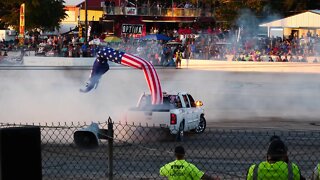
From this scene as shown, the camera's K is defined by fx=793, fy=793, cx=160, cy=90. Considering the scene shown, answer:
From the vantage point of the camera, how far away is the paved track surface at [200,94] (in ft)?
77.8

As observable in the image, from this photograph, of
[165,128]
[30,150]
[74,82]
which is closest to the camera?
[30,150]

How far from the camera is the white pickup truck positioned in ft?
59.4

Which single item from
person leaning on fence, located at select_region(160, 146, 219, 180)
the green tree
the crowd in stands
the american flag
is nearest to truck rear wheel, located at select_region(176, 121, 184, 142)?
the american flag

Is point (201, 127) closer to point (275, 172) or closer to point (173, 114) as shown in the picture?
point (173, 114)

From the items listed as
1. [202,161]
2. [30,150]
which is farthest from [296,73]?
[30,150]

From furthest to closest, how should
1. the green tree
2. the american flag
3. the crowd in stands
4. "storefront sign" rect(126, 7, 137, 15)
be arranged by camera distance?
"storefront sign" rect(126, 7, 137, 15) < the green tree < the crowd in stands < the american flag

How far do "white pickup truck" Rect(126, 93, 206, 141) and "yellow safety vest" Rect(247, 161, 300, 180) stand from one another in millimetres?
10556

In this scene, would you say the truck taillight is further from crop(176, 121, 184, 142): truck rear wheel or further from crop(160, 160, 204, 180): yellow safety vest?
crop(160, 160, 204, 180): yellow safety vest

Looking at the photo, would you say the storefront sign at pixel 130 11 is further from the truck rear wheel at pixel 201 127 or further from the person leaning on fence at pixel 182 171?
the person leaning on fence at pixel 182 171

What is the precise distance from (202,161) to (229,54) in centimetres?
2860

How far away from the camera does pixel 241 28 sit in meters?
42.6

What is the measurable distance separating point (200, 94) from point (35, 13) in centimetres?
4003

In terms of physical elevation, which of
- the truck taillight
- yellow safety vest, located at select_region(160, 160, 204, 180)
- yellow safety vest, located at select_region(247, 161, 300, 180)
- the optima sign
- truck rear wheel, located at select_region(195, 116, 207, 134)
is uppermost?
the optima sign

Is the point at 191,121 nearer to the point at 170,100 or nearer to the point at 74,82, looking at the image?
the point at 170,100
